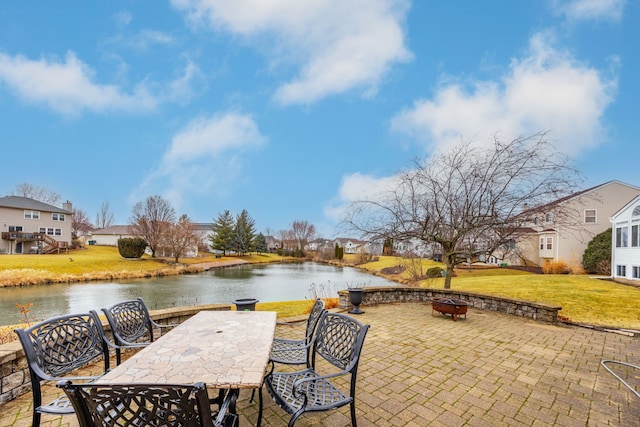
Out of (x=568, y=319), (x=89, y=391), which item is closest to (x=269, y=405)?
(x=89, y=391)

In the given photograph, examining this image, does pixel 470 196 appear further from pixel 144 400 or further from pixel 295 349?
pixel 144 400

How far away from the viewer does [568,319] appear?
705cm

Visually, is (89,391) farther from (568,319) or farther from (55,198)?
(55,198)

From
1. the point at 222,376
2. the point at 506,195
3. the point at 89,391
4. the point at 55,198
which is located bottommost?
the point at 222,376

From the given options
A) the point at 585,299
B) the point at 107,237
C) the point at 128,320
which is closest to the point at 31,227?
the point at 107,237

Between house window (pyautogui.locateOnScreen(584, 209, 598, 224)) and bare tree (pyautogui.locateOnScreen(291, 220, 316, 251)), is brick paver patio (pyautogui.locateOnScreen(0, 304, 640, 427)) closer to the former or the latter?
house window (pyautogui.locateOnScreen(584, 209, 598, 224))

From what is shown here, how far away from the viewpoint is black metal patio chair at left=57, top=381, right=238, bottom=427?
4.54ft

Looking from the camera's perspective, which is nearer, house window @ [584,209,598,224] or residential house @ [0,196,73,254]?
house window @ [584,209,598,224]

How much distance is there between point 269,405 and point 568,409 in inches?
128

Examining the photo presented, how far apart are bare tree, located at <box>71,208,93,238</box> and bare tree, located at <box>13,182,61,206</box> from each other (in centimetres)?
704

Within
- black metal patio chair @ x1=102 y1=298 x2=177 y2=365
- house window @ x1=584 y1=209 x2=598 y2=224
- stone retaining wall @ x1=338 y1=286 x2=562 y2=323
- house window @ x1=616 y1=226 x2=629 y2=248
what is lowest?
stone retaining wall @ x1=338 y1=286 x2=562 y2=323

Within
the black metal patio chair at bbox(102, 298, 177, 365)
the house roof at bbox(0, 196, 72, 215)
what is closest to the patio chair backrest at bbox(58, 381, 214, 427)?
the black metal patio chair at bbox(102, 298, 177, 365)

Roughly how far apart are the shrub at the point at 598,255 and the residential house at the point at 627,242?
2.68 m

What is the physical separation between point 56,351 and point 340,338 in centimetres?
260
